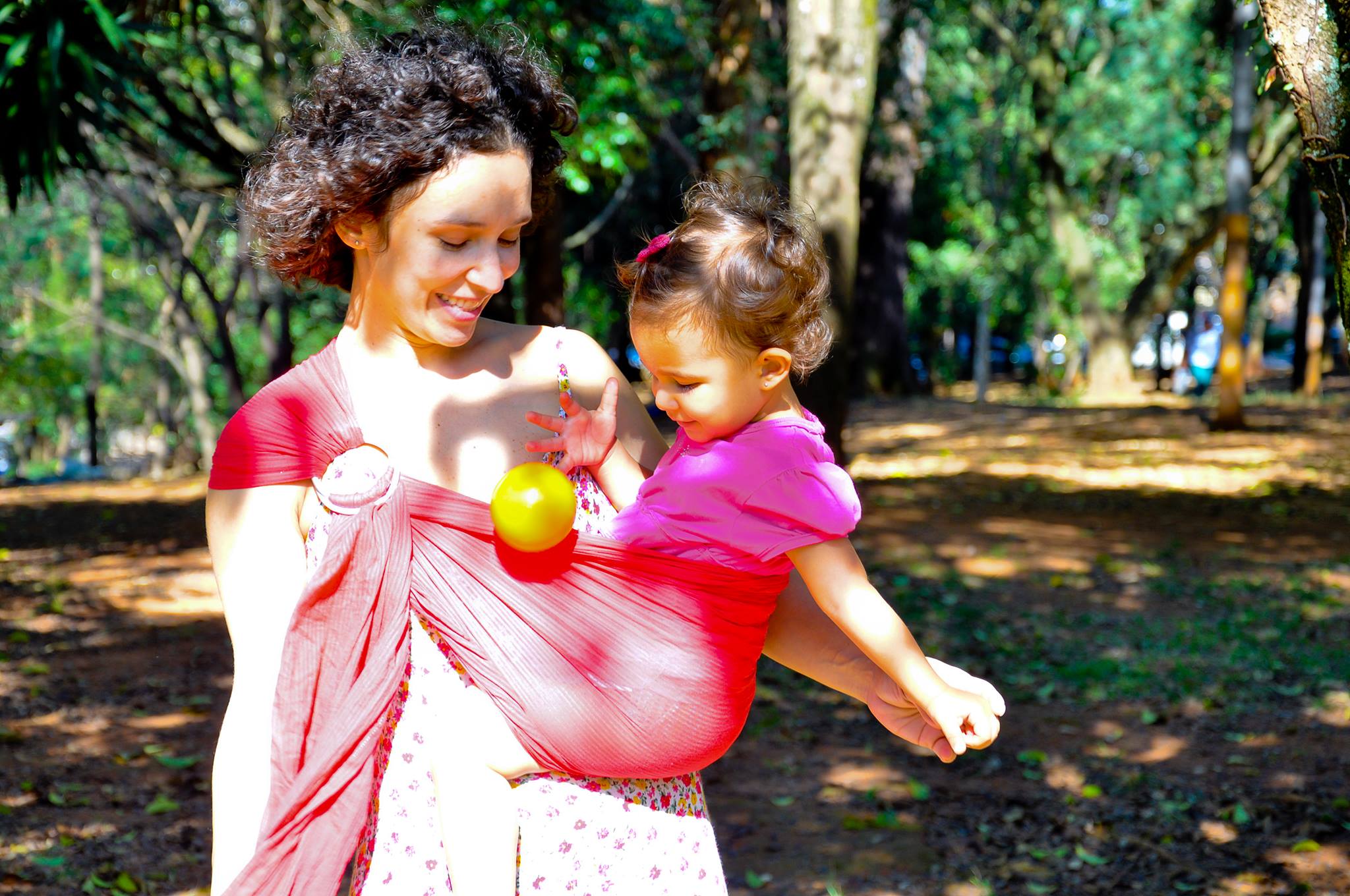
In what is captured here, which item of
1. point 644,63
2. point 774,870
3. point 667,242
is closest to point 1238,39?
point 644,63

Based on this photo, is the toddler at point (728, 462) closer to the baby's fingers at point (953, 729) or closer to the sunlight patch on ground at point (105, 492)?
the baby's fingers at point (953, 729)

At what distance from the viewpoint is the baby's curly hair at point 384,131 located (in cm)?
160

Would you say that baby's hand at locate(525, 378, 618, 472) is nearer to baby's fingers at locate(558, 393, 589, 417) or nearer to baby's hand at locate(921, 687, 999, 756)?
baby's fingers at locate(558, 393, 589, 417)

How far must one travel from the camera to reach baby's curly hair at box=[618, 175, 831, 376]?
1652 mm

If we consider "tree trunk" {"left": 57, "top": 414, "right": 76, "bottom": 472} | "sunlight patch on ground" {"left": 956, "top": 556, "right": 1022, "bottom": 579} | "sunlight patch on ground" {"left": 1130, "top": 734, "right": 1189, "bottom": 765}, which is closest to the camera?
Answer: "sunlight patch on ground" {"left": 1130, "top": 734, "right": 1189, "bottom": 765}

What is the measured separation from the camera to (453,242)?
161cm

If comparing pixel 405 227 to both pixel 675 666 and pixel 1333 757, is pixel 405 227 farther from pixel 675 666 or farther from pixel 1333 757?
pixel 1333 757

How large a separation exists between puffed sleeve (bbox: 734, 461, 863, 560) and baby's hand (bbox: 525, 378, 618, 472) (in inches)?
9.1

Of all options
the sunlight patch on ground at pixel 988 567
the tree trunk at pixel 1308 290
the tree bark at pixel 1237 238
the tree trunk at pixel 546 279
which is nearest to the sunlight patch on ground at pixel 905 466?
the sunlight patch on ground at pixel 988 567

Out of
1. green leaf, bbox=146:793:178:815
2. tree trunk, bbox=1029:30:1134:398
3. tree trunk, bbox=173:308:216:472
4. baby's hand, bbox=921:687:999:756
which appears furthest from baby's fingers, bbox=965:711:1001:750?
tree trunk, bbox=1029:30:1134:398

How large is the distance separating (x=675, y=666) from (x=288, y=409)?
60 centimetres

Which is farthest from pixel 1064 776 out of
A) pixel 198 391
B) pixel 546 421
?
pixel 198 391

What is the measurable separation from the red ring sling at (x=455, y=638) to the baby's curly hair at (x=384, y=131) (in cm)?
24

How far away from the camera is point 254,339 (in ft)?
78.0
